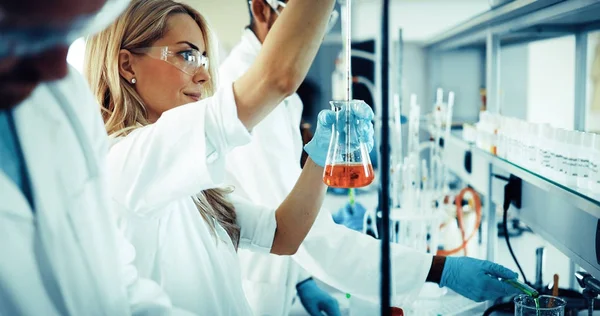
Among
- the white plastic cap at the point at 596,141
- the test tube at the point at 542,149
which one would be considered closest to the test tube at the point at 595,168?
the white plastic cap at the point at 596,141

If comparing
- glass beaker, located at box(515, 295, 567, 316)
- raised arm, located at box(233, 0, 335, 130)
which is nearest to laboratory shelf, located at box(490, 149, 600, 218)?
glass beaker, located at box(515, 295, 567, 316)

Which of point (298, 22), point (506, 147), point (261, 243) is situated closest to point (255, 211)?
point (261, 243)

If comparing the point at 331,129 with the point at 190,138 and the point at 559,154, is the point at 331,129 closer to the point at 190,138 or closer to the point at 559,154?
the point at 190,138

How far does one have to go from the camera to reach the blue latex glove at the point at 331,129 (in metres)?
1.09

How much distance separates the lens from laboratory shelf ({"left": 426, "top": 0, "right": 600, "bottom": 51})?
1211 mm

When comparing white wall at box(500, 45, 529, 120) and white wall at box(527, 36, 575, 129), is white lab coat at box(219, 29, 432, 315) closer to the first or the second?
white wall at box(500, 45, 529, 120)

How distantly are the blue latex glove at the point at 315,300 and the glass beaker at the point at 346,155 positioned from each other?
0.86 meters

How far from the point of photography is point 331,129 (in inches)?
45.4

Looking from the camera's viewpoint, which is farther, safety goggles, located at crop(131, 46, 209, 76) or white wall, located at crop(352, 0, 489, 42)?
white wall, located at crop(352, 0, 489, 42)

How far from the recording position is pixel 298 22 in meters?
0.81

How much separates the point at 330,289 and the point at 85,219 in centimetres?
139

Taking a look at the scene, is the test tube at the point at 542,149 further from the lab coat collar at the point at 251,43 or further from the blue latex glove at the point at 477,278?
the lab coat collar at the point at 251,43

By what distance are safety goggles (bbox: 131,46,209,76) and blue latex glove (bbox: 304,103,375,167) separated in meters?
0.29

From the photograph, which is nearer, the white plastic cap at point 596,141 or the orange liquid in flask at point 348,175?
the orange liquid in flask at point 348,175
